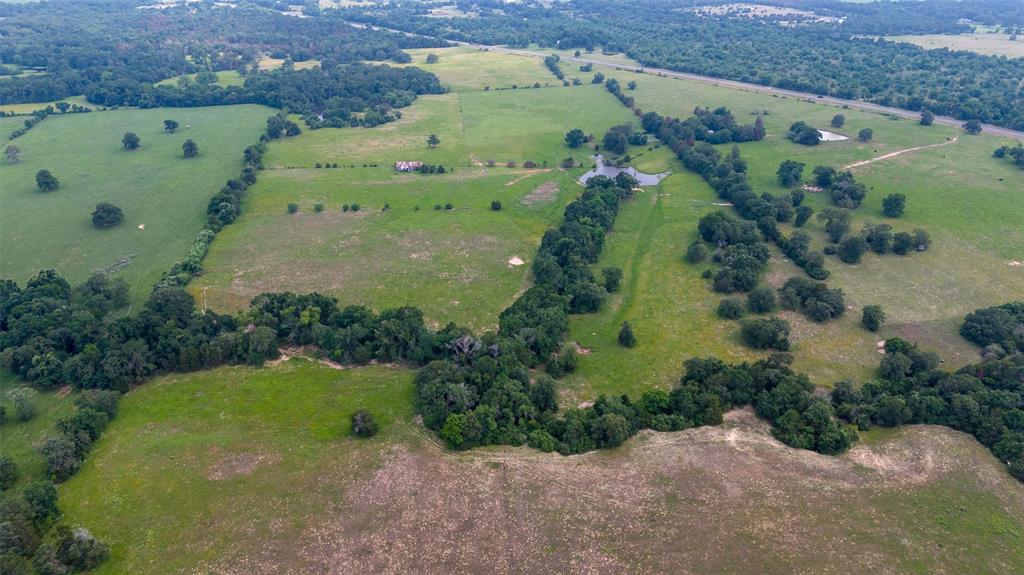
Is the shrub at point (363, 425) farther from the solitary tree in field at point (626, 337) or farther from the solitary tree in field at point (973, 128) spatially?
the solitary tree in field at point (973, 128)

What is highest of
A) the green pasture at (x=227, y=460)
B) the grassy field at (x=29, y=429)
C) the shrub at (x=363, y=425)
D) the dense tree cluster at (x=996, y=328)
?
the dense tree cluster at (x=996, y=328)

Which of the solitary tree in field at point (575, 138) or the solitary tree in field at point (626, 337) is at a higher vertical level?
the solitary tree in field at point (575, 138)

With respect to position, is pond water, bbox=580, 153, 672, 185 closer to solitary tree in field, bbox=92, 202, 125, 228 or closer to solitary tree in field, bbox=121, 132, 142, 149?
solitary tree in field, bbox=92, 202, 125, 228

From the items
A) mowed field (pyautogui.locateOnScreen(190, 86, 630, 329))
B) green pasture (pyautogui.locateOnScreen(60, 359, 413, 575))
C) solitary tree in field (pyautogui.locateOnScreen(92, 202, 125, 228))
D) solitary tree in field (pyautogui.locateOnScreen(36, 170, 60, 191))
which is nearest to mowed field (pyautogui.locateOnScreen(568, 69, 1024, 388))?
mowed field (pyautogui.locateOnScreen(190, 86, 630, 329))

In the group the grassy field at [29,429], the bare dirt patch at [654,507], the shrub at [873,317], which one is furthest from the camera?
the shrub at [873,317]

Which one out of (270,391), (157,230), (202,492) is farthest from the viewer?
(157,230)

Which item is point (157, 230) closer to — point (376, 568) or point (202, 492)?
point (202, 492)

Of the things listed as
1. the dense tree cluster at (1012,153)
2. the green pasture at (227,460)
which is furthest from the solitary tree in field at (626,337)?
the dense tree cluster at (1012,153)

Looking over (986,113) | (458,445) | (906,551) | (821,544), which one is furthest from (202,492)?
(986,113)
